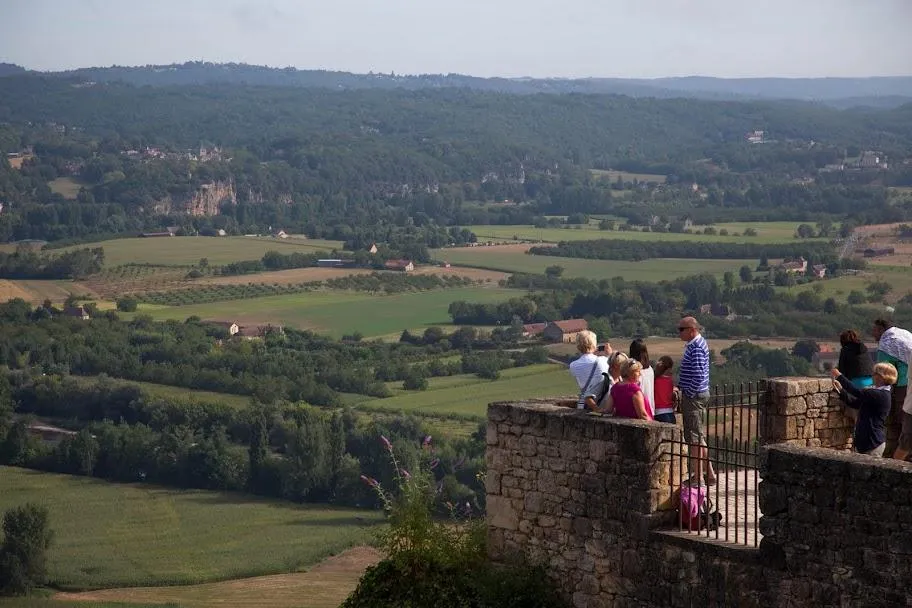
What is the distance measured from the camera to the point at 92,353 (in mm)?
87250

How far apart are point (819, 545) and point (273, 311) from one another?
314 feet

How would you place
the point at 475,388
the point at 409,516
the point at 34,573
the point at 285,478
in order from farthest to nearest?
the point at 475,388
the point at 285,478
the point at 34,573
the point at 409,516

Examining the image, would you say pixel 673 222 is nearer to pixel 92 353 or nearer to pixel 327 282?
pixel 327 282

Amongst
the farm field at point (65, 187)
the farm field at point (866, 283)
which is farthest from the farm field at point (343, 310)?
the farm field at point (65, 187)

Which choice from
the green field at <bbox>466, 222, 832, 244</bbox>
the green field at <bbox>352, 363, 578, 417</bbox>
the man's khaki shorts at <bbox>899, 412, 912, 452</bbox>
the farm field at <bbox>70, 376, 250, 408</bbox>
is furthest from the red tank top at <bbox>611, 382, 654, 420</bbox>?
the green field at <bbox>466, 222, 832, 244</bbox>

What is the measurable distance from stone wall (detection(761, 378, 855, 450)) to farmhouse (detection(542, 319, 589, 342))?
235 feet

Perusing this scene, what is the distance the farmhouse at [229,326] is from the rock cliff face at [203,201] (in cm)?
8345

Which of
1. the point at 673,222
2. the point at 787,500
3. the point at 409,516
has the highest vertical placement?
the point at 787,500

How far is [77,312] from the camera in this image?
101 meters

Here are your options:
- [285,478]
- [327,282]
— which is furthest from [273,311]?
[285,478]

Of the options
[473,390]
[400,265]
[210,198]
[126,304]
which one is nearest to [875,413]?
[473,390]

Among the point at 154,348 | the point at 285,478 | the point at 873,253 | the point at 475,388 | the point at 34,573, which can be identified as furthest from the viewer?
the point at 873,253

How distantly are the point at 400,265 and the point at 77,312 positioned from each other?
3200cm

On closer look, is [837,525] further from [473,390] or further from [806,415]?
[473,390]
